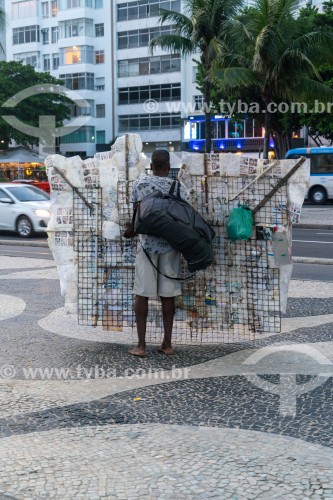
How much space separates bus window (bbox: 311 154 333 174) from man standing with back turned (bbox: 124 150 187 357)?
99.9 feet

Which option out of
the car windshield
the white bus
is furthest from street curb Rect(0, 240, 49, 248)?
the white bus

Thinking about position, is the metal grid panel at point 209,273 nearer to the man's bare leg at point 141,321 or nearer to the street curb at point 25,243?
the man's bare leg at point 141,321

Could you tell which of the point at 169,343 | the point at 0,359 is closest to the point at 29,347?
the point at 0,359

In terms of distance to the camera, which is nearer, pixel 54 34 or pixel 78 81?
pixel 78 81

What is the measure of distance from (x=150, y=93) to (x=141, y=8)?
7.48m

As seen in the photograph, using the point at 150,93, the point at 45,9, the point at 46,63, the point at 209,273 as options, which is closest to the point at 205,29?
the point at 209,273

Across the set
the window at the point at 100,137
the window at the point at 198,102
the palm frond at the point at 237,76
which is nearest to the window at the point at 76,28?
the window at the point at 100,137

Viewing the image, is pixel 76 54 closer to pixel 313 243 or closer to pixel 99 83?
pixel 99 83

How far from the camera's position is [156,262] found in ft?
→ 19.6

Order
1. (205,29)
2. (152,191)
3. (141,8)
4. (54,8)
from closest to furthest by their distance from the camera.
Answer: (152,191) → (205,29) → (141,8) → (54,8)

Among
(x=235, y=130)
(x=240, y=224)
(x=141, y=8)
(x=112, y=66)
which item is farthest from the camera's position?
(x=112, y=66)

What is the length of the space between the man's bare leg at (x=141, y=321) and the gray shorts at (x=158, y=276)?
84mm

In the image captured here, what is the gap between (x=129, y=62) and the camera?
66000 mm

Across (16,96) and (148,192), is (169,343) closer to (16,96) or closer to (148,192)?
(148,192)
